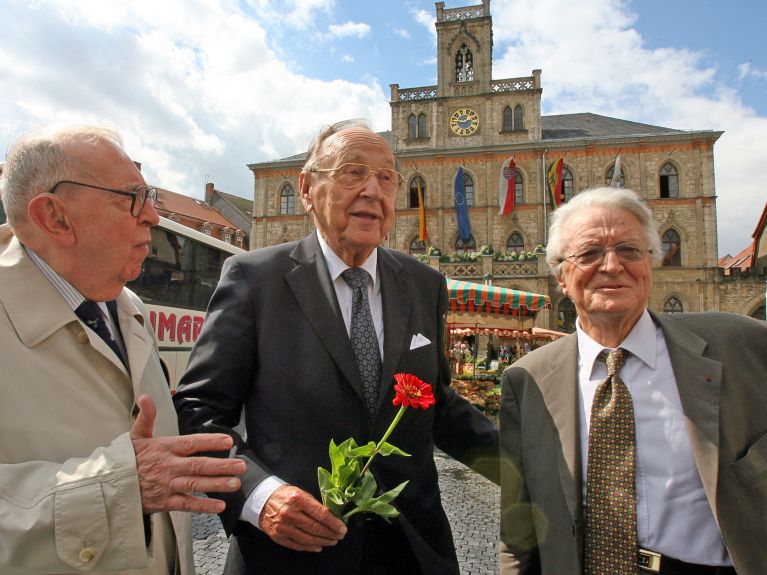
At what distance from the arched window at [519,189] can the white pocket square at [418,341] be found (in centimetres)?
3122

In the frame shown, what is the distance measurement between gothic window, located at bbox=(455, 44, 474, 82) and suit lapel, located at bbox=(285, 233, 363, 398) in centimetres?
3596

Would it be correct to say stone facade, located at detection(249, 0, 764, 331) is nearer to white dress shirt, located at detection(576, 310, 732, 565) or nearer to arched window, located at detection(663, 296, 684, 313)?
arched window, located at detection(663, 296, 684, 313)

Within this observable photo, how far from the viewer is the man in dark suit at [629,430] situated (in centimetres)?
163

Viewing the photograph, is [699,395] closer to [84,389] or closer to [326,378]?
[326,378]

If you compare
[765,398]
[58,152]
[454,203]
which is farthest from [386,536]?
[454,203]

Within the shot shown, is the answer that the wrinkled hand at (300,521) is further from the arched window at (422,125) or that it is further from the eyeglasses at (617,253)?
the arched window at (422,125)

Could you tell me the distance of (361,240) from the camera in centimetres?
198

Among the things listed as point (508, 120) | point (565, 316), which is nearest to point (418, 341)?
point (565, 316)

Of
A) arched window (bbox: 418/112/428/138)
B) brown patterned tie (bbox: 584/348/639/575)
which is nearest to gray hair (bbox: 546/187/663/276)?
brown patterned tie (bbox: 584/348/639/575)

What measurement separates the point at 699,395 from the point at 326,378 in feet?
4.41

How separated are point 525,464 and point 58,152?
2.00 meters

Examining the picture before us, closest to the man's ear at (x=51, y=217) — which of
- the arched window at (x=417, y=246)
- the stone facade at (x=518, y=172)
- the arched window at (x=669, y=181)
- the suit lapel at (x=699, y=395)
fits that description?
the suit lapel at (x=699, y=395)

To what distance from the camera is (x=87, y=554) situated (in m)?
1.17

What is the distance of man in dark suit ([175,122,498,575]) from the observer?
1.71m
